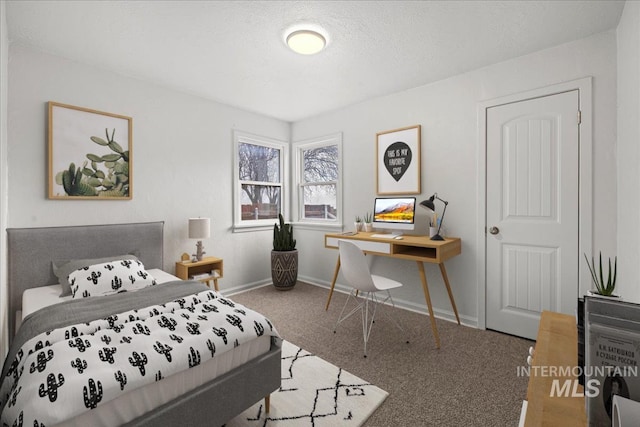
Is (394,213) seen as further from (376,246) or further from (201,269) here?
(201,269)

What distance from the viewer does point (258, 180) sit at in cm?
438

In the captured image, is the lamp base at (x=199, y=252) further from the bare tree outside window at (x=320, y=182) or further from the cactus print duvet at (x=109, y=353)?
the bare tree outside window at (x=320, y=182)

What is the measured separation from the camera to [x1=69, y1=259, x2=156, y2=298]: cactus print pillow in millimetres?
2160

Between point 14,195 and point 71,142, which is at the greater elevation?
point 71,142

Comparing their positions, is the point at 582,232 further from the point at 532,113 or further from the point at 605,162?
the point at 532,113

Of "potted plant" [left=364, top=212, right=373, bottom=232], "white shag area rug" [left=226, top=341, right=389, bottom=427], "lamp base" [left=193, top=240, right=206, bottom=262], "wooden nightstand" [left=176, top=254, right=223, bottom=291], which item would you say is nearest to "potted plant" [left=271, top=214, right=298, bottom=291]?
"wooden nightstand" [left=176, top=254, right=223, bottom=291]

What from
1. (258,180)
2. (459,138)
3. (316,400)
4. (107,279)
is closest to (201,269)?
(107,279)

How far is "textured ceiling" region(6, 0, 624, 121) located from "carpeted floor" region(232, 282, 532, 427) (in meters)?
2.53

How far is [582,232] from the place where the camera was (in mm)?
2305

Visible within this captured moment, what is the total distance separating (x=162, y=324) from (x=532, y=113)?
3226 mm

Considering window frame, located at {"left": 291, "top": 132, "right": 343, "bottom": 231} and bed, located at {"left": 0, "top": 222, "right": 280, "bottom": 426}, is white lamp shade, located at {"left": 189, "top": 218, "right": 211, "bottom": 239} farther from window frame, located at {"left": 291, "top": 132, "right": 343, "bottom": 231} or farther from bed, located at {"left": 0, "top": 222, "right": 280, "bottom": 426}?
window frame, located at {"left": 291, "top": 132, "right": 343, "bottom": 231}

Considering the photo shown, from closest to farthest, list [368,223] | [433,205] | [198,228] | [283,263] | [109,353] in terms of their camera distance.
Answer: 1. [109,353]
2. [433,205]
3. [198,228]
4. [368,223]
5. [283,263]

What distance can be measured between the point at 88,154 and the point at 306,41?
7.60ft

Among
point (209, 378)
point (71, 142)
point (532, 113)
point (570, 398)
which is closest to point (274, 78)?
→ point (71, 142)
